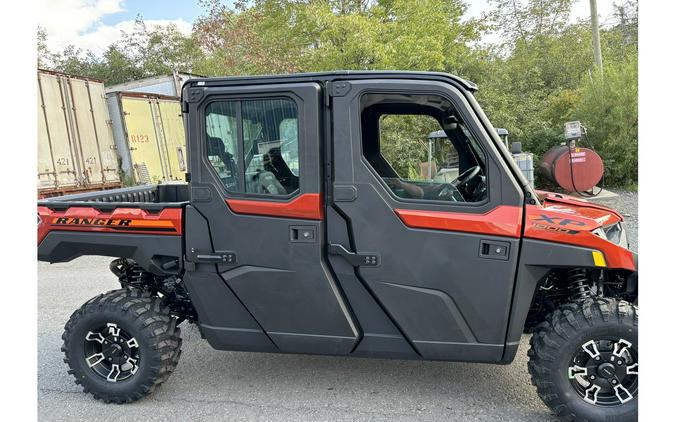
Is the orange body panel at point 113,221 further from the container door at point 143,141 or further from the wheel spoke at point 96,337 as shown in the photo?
the container door at point 143,141

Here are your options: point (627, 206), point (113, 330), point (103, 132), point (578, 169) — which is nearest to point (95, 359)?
point (113, 330)

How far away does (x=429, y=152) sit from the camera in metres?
4.14

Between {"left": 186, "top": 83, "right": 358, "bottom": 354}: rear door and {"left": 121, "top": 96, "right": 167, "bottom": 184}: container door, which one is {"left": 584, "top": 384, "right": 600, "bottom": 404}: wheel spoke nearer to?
{"left": 186, "top": 83, "right": 358, "bottom": 354}: rear door

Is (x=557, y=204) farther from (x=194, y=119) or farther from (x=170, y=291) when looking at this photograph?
(x=170, y=291)

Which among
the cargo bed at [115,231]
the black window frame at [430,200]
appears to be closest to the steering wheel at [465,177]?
the black window frame at [430,200]

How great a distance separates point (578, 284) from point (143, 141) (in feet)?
37.0

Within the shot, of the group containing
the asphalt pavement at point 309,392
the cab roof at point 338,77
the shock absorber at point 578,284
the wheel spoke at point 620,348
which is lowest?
the asphalt pavement at point 309,392

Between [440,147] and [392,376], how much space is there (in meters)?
1.78

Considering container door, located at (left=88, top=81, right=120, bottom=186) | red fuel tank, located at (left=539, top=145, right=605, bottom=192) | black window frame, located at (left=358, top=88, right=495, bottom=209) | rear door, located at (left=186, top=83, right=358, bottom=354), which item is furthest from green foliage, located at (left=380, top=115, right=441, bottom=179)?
container door, located at (left=88, top=81, right=120, bottom=186)

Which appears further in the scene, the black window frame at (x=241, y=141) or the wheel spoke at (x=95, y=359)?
the wheel spoke at (x=95, y=359)

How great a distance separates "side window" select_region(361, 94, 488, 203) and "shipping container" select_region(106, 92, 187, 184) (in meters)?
8.73

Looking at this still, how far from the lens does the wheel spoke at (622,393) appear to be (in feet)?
9.54

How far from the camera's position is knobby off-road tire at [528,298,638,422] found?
9.42ft

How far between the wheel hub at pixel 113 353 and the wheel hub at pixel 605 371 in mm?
2870
